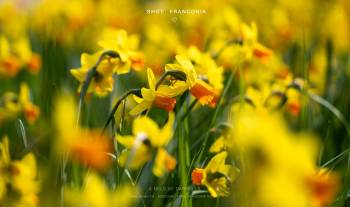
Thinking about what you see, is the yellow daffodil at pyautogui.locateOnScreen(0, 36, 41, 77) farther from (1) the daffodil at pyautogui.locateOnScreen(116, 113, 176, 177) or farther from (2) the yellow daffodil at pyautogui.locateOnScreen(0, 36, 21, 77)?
(1) the daffodil at pyautogui.locateOnScreen(116, 113, 176, 177)

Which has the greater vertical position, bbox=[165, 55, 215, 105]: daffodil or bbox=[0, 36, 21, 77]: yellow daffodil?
bbox=[0, 36, 21, 77]: yellow daffodil

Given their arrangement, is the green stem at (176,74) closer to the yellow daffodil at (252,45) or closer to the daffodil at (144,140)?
the daffodil at (144,140)

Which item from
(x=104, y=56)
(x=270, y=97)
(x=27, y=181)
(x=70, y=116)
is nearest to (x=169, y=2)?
(x=270, y=97)

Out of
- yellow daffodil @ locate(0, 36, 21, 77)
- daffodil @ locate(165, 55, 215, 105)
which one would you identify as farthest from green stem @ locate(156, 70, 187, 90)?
yellow daffodil @ locate(0, 36, 21, 77)

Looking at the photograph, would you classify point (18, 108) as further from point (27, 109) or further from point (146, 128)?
point (146, 128)

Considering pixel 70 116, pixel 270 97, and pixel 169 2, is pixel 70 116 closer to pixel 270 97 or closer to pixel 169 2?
pixel 270 97

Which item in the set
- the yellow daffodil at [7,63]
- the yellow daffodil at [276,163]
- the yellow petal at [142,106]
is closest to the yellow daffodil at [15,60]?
the yellow daffodil at [7,63]

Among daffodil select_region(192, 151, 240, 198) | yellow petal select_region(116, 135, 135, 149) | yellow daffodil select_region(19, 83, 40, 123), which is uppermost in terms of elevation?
yellow daffodil select_region(19, 83, 40, 123)
